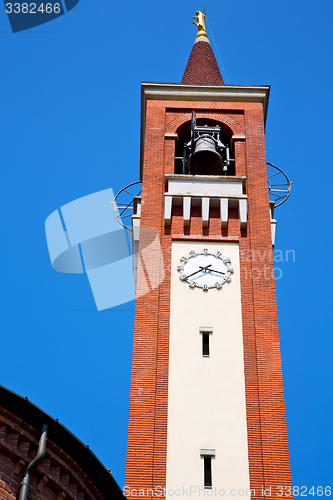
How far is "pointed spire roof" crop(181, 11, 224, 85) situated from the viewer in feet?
106

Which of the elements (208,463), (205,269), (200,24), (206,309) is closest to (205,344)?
(206,309)

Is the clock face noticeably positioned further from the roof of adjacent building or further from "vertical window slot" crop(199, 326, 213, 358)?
the roof of adjacent building

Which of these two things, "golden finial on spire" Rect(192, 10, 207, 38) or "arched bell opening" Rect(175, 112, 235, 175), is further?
"golden finial on spire" Rect(192, 10, 207, 38)

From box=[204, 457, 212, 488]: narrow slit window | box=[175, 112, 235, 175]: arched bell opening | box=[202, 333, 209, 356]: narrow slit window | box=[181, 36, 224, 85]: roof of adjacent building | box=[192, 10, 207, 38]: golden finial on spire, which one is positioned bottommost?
box=[204, 457, 212, 488]: narrow slit window

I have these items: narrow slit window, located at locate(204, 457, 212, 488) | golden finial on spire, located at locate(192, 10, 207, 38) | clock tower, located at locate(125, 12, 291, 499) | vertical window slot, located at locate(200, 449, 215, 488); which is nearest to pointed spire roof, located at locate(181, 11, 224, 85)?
golden finial on spire, located at locate(192, 10, 207, 38)

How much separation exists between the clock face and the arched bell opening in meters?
3.63

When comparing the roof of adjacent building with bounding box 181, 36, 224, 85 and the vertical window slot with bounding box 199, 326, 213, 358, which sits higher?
the roof of adjacent building with bounding box 181, 36, 224, 85

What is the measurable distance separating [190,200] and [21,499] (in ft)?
45.5

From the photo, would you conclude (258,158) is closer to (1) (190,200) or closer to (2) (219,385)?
(1) (190,200)

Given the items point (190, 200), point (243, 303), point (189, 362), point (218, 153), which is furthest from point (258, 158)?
point (189, 362)

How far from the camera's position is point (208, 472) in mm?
19922

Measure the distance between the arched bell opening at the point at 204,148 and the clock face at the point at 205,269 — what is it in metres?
3.63

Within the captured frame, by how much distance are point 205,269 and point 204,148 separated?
15.3ft

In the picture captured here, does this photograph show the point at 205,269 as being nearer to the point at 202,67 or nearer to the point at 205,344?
the point at 205,344
